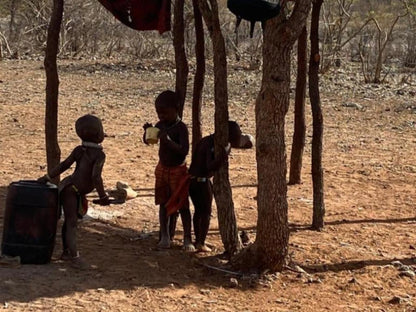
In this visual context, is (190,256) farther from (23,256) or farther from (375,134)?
(375,134)

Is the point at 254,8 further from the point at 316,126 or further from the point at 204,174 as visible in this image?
the point at 316,126

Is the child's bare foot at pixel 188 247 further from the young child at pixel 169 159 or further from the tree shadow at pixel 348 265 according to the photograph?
the tree shadow at pixel 348 265

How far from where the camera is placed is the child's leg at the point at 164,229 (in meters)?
5.00

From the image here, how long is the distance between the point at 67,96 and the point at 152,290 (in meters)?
8.51

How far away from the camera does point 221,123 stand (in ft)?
15.0

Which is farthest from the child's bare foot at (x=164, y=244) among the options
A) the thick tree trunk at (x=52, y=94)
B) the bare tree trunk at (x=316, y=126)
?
the bare tree trunk at (x=316, y=126)

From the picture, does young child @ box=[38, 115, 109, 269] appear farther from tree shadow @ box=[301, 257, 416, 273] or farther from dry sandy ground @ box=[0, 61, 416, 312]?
tree shadow @ box=[301, 257, 416, 273]

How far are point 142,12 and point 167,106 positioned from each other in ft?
2.88

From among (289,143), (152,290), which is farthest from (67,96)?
(152,290)

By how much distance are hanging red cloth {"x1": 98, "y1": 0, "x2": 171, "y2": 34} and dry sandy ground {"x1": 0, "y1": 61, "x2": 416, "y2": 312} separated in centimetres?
152

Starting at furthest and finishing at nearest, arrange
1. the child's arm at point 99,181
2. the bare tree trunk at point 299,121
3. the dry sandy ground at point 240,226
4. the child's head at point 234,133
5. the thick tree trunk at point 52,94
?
1. the bare tree trunk at point 299,121
2. the thick tree trunk at point 52,94
3. the child's head at point 234,133
4. the child's arm at point 99,181
5. the dry sandy ground at point 240,226

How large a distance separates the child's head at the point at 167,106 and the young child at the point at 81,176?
0.46m

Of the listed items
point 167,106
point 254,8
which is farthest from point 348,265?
point 254,8

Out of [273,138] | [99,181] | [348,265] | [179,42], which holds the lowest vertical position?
[348,265]
